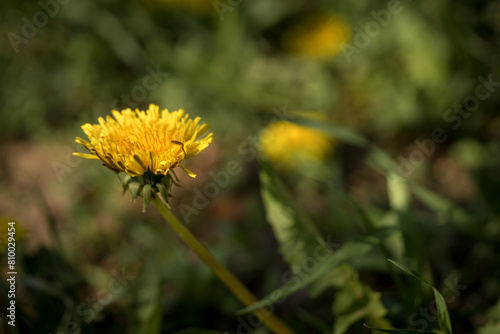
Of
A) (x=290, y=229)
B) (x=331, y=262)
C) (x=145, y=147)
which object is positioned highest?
(x=145, y=147)

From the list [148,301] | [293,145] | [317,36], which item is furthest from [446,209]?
[317,36]

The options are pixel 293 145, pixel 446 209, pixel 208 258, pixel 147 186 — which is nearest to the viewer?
pixel 147 186

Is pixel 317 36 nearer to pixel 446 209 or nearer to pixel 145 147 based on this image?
pixel 446 209

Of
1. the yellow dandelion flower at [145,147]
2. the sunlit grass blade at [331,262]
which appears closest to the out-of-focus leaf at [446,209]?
the sunlit grass blade at [331,262]

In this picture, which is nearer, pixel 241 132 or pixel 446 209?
pixel 446 209

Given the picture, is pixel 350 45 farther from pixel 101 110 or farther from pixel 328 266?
pixel 328 266

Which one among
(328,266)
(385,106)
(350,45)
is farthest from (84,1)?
(328,266)

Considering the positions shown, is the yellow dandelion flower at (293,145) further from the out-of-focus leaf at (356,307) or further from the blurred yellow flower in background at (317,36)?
the out-of-focus leaf at (356,307)
